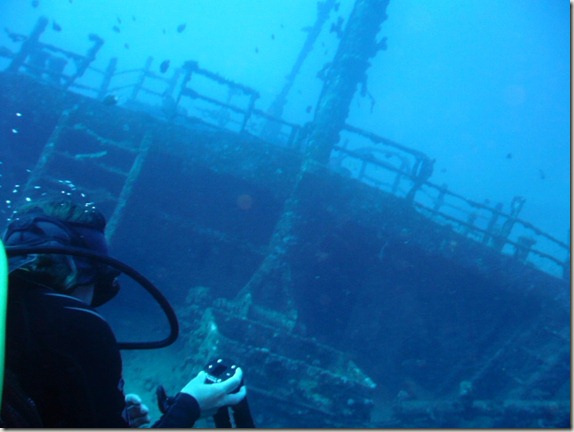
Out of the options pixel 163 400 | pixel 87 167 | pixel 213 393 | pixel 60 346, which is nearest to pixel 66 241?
pixel 60 346

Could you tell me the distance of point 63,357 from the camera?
4.40ft

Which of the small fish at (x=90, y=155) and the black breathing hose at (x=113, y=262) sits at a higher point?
the black breathing hose at (x=113, y=262)

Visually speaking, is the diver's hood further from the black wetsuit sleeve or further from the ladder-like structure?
the ladder-like structure

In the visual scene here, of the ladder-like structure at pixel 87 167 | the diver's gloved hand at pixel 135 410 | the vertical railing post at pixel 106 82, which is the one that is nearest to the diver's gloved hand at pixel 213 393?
the diver's gloved hand at pixel 135 410

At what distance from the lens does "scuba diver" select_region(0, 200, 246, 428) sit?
4.21ft

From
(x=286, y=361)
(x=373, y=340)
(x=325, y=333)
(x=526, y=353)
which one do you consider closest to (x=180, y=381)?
(x=286, y=361)

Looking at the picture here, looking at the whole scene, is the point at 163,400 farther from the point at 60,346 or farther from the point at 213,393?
the point at 60,346

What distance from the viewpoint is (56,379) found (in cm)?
133

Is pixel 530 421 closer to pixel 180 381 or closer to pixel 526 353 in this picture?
pixel 526 353

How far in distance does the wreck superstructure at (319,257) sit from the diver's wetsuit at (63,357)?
5.66 meters

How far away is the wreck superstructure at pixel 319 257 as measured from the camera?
781 centimetres

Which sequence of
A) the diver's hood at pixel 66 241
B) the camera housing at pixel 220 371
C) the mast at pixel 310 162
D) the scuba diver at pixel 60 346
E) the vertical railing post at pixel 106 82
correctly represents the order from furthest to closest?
the vertical railing post at pixel 106 82 → the mast at pixel 310 162 → the camera housing at pixel 220 371 → the diver's hood at pixel 66 241 → the scuba diver at pixel 60 346

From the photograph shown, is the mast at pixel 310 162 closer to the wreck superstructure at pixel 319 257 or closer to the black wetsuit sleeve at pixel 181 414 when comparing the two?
the wreck superstructure at pixel 319 257

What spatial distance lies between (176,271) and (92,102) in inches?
169
